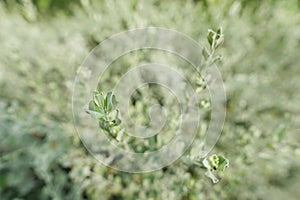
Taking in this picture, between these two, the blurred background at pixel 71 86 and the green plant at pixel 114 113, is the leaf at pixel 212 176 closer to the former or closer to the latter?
the green plant at pixel 114 113

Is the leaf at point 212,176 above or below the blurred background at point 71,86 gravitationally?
below

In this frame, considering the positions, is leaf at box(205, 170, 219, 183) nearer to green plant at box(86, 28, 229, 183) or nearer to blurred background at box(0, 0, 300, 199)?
green plant at box(86, 28, 229, 183)

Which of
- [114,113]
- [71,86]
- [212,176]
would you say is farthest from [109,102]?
[71,86]

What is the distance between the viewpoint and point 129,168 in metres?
1.27

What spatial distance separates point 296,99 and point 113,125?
1128mm

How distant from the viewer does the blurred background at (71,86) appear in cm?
138

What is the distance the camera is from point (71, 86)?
1.39 m

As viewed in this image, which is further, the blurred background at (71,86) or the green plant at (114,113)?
the blurred background at (71,86)

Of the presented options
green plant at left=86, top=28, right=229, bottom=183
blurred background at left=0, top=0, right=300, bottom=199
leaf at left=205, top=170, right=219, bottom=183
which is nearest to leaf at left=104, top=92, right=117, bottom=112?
green plant at left=86, top=28, right=229, bottom=183

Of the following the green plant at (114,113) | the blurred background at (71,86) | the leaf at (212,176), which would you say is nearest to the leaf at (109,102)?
the green plant at (114,113)

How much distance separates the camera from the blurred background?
4.54ft

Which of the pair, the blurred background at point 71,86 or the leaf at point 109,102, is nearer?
the leaf at point 109,102

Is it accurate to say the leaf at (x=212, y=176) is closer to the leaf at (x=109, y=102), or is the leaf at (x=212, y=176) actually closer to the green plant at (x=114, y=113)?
the green plant at (x=114, y=113)

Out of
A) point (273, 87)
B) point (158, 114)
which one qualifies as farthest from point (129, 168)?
point (273, 87)
